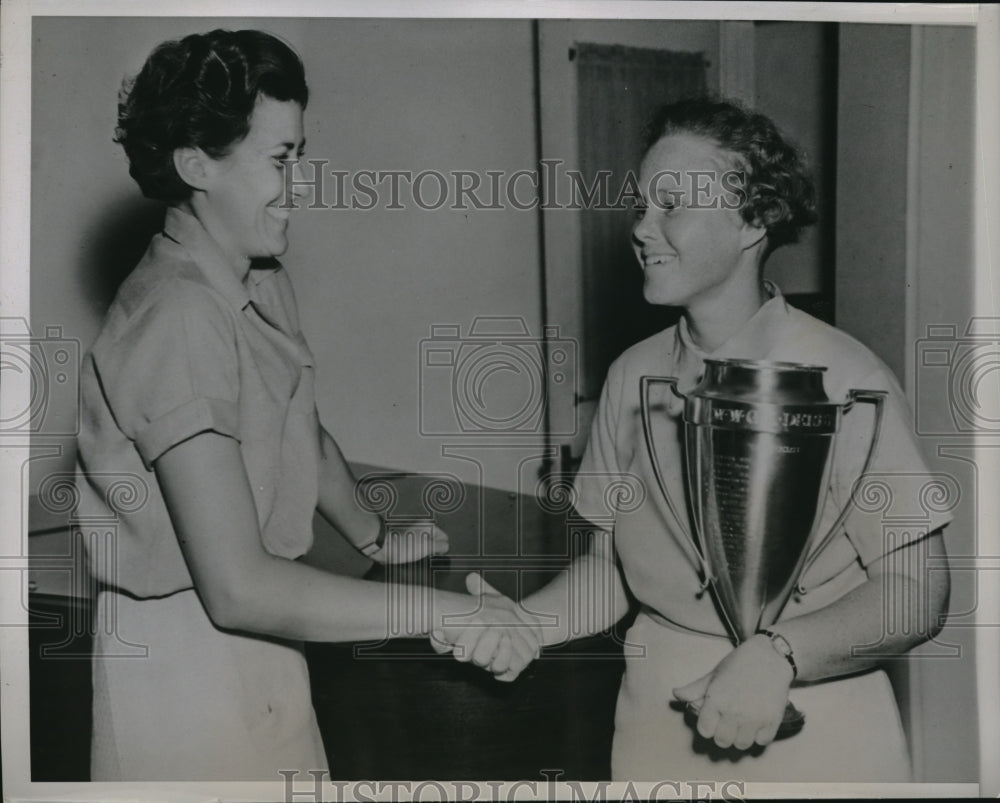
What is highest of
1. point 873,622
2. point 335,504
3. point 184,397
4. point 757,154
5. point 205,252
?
point 757,154

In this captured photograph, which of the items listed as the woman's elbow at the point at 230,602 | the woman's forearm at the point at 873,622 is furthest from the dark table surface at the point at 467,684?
the woman's forearm at the point at 873,622

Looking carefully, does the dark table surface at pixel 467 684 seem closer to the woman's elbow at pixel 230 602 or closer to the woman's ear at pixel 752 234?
the woman's elbow at pixel 230 602

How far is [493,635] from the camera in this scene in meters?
1.27

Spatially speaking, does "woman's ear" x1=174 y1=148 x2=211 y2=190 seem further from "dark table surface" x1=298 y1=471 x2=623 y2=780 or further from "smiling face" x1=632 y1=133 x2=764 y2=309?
"smiling face" x1=632 y1=133 x2=764 y2=309

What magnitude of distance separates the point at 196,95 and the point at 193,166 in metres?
0.08

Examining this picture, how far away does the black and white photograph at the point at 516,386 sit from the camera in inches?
49.1

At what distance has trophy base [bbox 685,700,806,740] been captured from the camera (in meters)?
1.26

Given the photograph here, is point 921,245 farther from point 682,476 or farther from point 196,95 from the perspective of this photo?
point 196,95

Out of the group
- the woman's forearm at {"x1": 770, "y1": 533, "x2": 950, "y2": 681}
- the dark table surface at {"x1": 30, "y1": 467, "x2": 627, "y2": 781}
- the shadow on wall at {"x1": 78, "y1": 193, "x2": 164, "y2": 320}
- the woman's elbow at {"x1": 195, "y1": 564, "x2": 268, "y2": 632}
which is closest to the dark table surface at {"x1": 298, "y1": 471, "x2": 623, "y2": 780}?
the dark table surface at {"x1": 30, "y1": 467, "x2": 627, "y2": 781}

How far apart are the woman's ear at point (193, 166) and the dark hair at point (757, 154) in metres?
0.52

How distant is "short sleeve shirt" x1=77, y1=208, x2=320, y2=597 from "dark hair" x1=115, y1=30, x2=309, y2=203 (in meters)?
0.08

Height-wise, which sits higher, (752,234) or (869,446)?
(752,234)

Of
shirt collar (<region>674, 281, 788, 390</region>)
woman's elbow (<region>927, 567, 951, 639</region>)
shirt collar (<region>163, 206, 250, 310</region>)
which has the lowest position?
woman's elbow (<region>927, 567, 951, 639</region>)

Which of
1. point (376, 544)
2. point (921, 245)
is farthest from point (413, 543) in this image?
point (921, 245)
